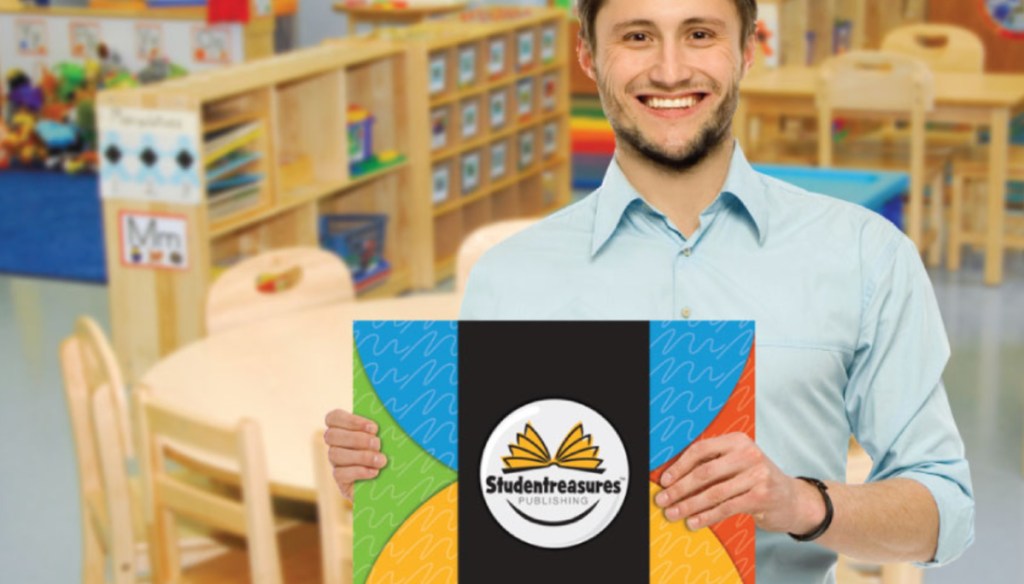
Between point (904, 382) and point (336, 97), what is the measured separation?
16.2 ft

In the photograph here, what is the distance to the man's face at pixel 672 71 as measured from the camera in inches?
53.8

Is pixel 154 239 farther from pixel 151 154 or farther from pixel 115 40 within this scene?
pixel 115 40

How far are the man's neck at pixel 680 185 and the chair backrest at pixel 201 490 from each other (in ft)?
4.27

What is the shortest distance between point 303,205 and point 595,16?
4.70 metres

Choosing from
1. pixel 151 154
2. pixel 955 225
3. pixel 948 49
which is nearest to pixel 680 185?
pixel 151 154

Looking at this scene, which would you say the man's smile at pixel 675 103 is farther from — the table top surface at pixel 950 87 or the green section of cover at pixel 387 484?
the table top surface at pixel 950 87

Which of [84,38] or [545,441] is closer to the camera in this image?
[545,441]

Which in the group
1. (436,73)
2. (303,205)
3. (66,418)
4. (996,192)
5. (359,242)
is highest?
(436,73)

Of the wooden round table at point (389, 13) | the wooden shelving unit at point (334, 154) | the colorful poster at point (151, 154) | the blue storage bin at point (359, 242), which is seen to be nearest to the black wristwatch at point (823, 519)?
the wooden shelving unit at point (334, 154)

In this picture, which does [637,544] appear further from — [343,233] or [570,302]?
[343,233]

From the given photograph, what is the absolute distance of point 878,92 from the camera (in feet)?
21.4

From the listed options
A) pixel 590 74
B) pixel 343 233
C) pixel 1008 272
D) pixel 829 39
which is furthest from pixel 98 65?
pixel 590 74

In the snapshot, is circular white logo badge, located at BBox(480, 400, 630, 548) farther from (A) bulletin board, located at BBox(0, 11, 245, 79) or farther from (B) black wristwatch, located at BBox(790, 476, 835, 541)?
(A) bulletin board, located at BBox(0, 11, 245, 79)

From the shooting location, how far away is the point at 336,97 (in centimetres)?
614
